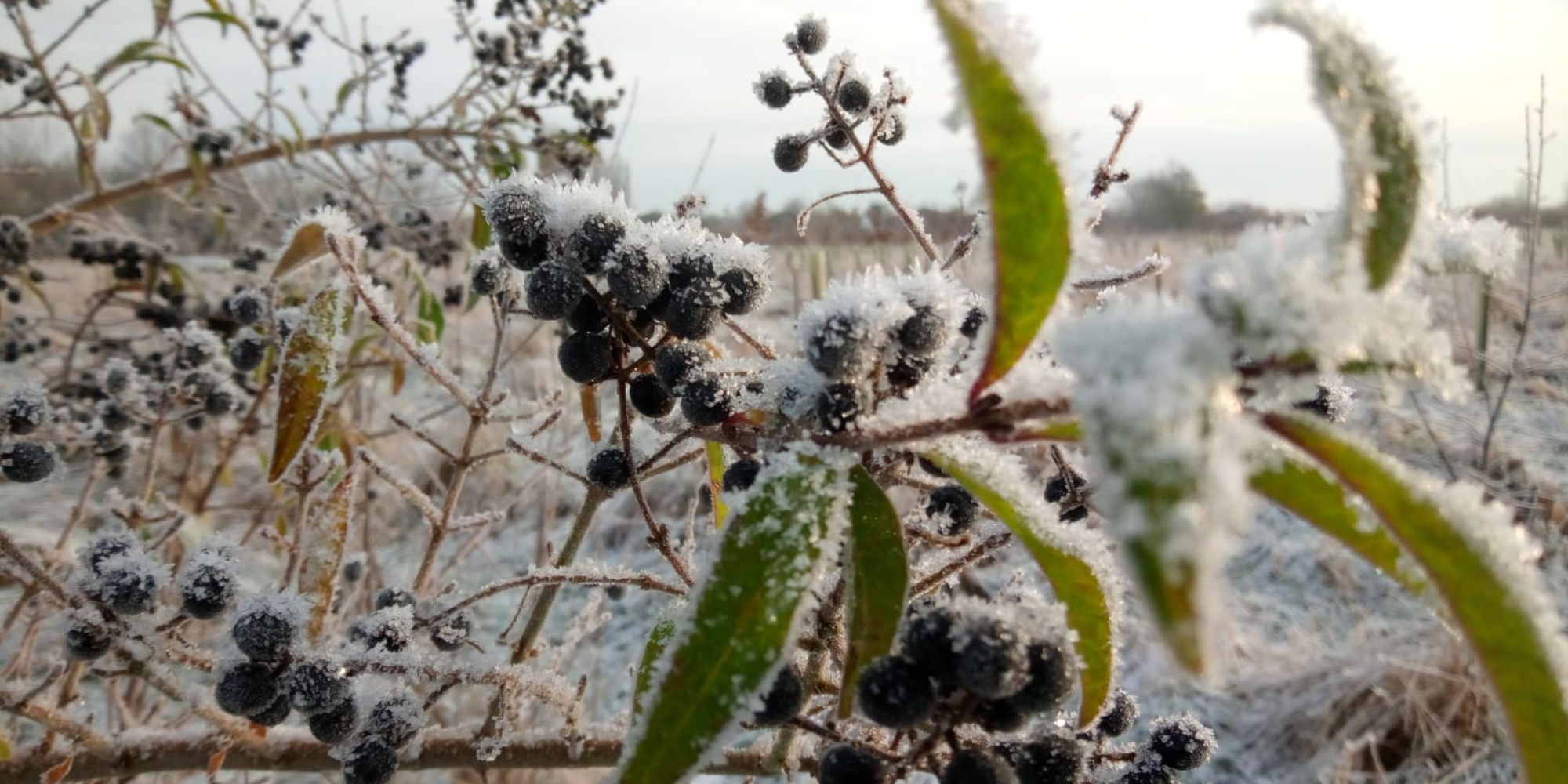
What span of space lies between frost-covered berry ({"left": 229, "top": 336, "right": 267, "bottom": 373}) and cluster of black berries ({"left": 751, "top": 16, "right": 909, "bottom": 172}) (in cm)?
106

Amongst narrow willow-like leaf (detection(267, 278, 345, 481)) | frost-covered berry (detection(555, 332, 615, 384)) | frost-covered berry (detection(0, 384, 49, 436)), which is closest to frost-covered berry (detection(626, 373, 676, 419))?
frost-covered berry (detection(555, 332, 615, 384))

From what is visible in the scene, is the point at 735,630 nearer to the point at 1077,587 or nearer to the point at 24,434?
the point at 1077,587

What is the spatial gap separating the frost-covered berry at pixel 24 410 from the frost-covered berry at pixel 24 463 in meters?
0.03

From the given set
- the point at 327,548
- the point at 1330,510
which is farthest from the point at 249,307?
the point at 1330,510

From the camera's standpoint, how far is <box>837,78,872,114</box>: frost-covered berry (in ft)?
3.95

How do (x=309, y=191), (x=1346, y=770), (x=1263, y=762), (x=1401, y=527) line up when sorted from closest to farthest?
(x=1401, y=527) → (x=1346, y=770) → (x=1263, y=762) → (x=309, y=191)

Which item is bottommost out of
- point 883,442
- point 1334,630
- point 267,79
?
point 1334,630

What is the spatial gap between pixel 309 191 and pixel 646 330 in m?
3.89

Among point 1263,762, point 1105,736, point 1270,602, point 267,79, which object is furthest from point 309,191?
point 1270,602

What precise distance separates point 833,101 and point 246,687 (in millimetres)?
904

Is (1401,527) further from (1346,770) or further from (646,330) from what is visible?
(1346,770)

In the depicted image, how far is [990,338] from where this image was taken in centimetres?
48

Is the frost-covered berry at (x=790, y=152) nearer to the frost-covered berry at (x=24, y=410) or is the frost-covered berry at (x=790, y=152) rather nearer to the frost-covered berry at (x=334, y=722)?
the frost-covered berry at (x=334, y=722)

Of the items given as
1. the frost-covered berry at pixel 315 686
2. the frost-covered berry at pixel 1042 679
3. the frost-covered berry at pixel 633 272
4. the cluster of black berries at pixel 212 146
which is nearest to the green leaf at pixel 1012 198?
the frost-covered berry at pixel 1042 679
